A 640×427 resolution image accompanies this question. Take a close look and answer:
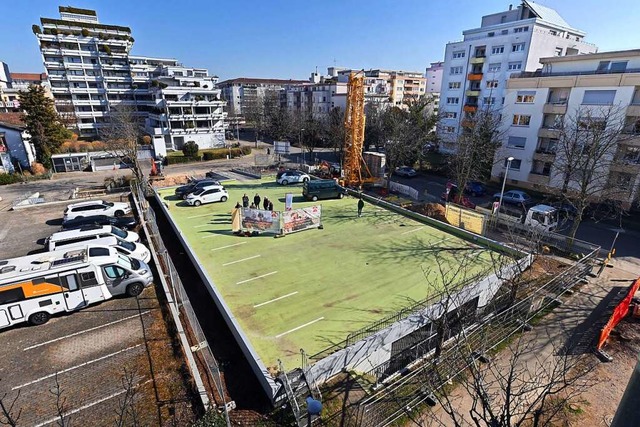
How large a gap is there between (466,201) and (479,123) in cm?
1200

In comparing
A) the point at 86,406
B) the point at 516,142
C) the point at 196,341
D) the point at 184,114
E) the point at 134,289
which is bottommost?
the point at 86,406

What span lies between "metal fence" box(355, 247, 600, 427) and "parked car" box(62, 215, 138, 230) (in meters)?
21.3

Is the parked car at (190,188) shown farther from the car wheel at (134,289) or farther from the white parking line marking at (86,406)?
the white parking line marking at (86,406)

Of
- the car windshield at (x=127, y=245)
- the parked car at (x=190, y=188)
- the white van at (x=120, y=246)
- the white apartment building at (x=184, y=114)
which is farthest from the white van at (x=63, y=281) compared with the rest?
the white apartment building at (x=184, y=114)

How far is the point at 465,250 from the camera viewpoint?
2036cm

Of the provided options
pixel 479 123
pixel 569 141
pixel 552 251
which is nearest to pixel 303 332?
pixel 552 251

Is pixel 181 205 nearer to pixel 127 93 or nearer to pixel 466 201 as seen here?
pixel 466 201

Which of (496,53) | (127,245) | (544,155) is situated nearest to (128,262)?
(127,245)

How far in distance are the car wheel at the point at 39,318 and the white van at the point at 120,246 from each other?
420cm

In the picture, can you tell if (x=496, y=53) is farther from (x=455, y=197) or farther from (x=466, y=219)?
(x=466, y=219)

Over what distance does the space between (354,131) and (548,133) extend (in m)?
20.0

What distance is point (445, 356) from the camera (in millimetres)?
12930

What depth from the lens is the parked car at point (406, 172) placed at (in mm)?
43625

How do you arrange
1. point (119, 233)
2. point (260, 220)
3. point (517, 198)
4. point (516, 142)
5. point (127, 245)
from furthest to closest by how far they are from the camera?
point (516, 142) → point (517, 198) → point (260, 220) → point (119, 233) → point (127, 245)
